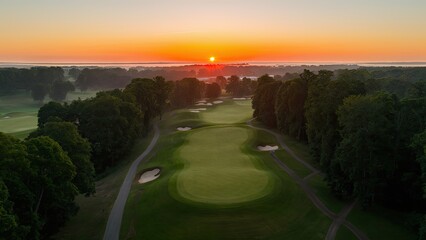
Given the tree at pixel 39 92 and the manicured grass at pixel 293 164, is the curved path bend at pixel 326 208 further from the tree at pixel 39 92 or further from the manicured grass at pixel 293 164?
the tree at pixel 39 92

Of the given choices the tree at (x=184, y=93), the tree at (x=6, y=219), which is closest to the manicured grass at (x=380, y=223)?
the tree at (x=6, y=219)

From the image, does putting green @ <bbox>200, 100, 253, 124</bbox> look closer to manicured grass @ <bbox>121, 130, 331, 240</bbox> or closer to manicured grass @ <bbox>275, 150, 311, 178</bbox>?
A: manicured grass @ <bbox>275, 150, 311, 178</bbox>

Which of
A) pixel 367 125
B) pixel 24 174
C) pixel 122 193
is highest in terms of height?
pixel 367 125

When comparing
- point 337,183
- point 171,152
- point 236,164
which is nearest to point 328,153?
point 337,183

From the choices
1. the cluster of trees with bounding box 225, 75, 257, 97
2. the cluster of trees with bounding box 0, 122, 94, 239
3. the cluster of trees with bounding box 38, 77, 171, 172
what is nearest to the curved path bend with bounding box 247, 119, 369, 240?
the cluster of trees with bounding box 0, 122, 94, 239

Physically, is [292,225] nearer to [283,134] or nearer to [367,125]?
[367,125]

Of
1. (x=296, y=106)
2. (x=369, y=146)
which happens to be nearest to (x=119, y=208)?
(x=369, y=146)

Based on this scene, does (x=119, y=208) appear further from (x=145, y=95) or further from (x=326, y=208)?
(x=145, y=95)
